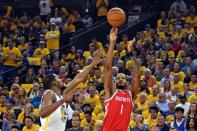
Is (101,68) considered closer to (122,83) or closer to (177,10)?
(177,10)

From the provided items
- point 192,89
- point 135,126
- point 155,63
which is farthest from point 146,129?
point 155,63

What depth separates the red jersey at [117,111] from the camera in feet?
31.7

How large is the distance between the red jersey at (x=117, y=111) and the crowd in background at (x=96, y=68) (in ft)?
5.60

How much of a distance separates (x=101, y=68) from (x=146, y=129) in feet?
16.4

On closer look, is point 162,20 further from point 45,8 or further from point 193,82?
point 193,82

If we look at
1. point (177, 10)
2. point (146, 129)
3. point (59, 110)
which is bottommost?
point (146, 129)

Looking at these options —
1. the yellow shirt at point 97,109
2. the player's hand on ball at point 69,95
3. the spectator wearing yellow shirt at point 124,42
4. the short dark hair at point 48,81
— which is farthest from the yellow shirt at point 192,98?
the player's hand on ball at point 69,95

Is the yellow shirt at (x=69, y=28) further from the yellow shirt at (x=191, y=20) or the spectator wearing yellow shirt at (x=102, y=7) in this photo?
the yellow shirt at (x=191, y=20)

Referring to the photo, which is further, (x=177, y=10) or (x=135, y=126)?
(x=177, y=10)

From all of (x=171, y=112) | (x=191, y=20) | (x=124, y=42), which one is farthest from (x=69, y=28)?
(x=171, y=112)

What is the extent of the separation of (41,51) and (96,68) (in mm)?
3919

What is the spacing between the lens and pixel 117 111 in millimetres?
9688

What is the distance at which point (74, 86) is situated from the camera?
964 cm

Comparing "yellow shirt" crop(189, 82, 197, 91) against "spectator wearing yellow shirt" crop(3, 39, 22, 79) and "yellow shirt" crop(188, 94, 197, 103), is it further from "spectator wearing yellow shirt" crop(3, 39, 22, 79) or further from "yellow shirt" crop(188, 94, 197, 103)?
"spectator wearing yellow shirt" crop(3, 39, 22, 79)
